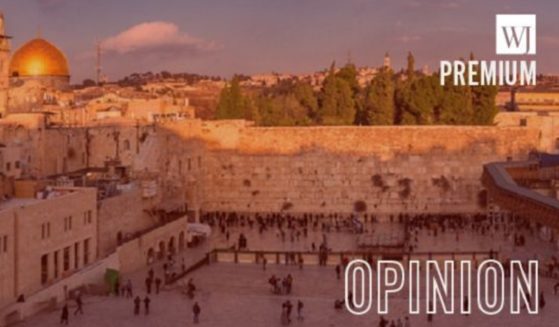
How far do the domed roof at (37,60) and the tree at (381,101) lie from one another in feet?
58.4

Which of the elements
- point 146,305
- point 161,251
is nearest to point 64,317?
point 146,305

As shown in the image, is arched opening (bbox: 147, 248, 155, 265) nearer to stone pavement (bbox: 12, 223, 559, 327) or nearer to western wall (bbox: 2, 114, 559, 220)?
stone pavement (bbox: 12, 223, 559, 327)

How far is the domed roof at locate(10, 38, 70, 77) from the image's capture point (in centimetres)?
4900

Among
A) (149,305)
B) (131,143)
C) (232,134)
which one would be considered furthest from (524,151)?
(149,305)

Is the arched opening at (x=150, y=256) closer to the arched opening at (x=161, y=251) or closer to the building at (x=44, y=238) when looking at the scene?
the arched opening at (x=161, y=251)

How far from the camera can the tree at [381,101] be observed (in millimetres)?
44438

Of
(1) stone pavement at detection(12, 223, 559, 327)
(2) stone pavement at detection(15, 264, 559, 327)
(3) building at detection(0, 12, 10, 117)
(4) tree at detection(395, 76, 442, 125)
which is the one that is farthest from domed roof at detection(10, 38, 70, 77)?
(2) stone pavement at detection(15, 264, 559, 327)

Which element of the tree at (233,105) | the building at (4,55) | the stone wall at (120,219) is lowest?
the stone wall at (120,219)

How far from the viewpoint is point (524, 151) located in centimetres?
3962

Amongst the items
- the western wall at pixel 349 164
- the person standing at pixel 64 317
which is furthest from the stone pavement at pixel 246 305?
the western wall at pixel 349 164

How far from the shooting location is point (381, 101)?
44.6 m

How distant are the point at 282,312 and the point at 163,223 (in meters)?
10.2

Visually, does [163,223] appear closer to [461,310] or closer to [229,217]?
[229,217]

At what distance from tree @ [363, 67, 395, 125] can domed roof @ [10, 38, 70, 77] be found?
17809 mm
